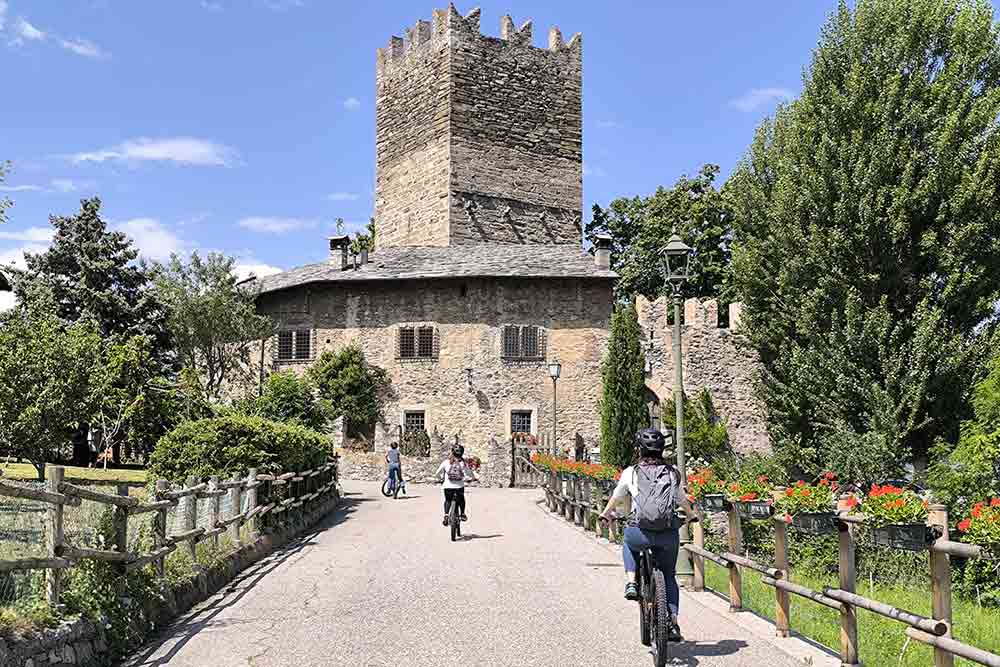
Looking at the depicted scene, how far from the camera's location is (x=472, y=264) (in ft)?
112

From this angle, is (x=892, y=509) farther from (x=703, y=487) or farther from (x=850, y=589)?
(x=850, y=589)

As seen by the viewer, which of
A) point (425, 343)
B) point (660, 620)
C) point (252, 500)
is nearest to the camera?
point (660, 620)

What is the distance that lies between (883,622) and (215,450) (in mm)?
8811

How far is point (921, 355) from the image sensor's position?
19.9m

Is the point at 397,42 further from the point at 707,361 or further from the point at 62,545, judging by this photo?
the point at 62,545

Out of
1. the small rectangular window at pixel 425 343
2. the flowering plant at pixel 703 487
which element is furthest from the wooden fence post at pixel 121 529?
the small rectangular window at pixel 425 343

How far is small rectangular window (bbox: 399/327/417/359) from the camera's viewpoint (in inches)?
1328

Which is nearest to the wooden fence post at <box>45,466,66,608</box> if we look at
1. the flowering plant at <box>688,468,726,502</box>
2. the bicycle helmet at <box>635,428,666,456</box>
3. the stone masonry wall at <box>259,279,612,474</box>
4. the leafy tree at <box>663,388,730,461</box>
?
the bicycle helmet at <box>635,428,666,456</box>

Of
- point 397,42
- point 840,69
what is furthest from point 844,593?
point 397,42

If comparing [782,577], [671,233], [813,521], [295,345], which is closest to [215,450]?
[813,521]

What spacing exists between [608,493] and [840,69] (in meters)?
12.7

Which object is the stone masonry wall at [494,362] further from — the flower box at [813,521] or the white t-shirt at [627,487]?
the white t-shirt at [627,487]

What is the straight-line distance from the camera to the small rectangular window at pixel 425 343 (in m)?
33.5

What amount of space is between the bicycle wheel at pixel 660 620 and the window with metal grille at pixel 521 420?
2673 cm
